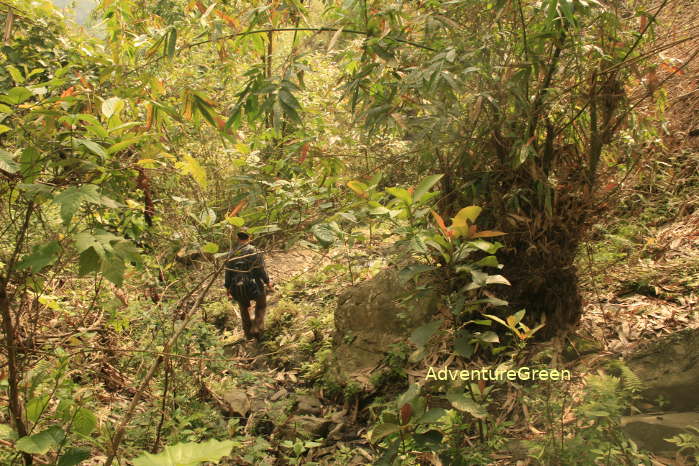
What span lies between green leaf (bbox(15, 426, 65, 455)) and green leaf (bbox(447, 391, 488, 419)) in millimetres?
1582

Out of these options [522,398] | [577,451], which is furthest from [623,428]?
[522,398]

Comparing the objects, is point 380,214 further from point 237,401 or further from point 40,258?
point 237,401

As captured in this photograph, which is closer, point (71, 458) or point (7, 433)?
point (71, 458)

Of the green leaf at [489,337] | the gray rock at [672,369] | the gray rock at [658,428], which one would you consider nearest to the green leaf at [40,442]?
the green leaf at [489,337]

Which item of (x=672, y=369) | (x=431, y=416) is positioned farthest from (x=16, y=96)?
(x=672, y=369)

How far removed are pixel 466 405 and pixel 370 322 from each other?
2.26m

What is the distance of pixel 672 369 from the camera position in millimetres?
2629

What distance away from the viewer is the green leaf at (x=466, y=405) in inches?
82.3

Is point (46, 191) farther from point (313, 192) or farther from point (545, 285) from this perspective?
point (545, 285)

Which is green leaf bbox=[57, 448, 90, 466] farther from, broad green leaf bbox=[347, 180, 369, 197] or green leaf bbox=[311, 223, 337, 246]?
broad green leaf bbox=[347, 180, 369, 197]

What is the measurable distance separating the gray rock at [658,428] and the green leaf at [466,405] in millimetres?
674

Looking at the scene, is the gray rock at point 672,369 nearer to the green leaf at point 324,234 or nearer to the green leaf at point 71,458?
the green leaf at point 324,234

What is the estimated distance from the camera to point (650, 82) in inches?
108

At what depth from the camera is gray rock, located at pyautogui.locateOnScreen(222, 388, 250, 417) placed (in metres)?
4.05
